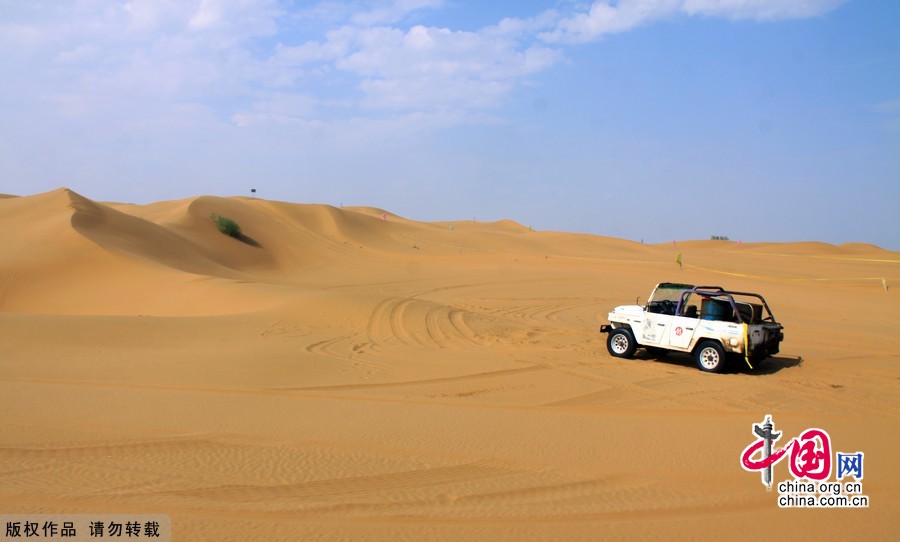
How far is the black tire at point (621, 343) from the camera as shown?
1228 cm

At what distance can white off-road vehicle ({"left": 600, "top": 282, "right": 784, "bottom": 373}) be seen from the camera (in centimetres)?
1081

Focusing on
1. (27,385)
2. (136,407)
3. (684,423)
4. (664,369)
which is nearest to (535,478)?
(684,423)

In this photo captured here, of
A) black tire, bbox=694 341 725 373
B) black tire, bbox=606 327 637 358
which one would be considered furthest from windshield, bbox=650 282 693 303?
black tire, bbox=694 341 725 373

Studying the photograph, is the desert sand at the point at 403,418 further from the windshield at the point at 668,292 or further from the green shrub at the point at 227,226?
the green shrub at the point at 227,226

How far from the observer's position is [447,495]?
5453mm

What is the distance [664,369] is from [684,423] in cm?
368

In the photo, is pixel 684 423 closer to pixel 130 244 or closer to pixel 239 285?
pixel 239 285

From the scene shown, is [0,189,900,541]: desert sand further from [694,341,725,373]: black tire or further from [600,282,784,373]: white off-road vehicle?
[600,282,784,373]: white off-road vehicle

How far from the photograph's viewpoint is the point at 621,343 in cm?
1243

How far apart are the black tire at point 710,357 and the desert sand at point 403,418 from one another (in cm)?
A: 25

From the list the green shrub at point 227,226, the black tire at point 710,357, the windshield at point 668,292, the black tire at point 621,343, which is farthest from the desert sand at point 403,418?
Result: the green shrub at point 227,226

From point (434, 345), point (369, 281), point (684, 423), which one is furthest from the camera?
point (369, 281)

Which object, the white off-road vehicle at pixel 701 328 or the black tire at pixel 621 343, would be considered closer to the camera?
the white off-road vehicle at pixel 701 328

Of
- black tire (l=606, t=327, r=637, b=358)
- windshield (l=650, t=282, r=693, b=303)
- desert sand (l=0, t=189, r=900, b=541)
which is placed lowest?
desert sand (l=0, t=189, r=900, b=541)
